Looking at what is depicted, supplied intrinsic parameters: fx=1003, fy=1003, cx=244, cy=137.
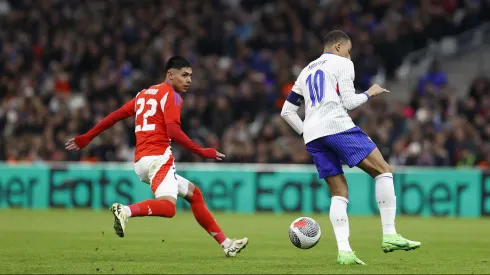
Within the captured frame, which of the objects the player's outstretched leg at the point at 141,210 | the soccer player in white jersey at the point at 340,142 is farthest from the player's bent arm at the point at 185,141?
the soccer player in white jersey at the point at 340,142

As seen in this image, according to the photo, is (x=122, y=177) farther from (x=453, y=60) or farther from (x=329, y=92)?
(x=329, y=92)

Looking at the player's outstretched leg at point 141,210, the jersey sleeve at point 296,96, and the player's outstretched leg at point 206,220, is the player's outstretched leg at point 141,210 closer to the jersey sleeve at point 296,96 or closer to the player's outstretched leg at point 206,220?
the player's outstretched leg at point 206,220

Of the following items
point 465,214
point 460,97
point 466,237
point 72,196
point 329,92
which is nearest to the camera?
point 329,92

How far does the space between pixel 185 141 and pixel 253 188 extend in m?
12.0

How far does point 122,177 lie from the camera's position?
72.8 feet

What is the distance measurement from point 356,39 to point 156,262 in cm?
1542

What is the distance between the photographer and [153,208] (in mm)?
9969

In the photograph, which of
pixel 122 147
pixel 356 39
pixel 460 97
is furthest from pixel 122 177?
pixel 460 97

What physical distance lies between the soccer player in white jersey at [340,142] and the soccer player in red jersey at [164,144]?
41.7 inches

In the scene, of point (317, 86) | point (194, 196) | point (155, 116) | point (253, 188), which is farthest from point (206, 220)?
point (253, 188)

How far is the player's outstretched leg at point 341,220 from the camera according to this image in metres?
9.55

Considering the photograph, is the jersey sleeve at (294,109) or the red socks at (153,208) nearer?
the red socks at (153,208)

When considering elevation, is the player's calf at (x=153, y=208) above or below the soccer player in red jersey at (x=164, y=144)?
below

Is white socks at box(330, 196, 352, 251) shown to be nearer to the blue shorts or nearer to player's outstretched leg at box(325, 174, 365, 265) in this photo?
player's outstretched leg at box(325, 174, 365, 265)
